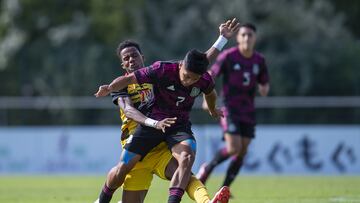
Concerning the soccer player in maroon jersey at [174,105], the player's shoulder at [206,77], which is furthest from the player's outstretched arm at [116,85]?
the player's shoulder at [206,77]

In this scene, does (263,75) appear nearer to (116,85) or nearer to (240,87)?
(240,87)

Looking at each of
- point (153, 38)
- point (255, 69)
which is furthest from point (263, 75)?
point (153, 38)

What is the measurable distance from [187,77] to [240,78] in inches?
222

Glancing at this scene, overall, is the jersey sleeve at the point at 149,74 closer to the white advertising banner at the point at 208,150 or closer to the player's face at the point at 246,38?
the player's face at the point at 246,38

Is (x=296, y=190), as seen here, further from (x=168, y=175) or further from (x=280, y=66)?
(x=280, y=66)

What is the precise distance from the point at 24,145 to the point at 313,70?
11.7 metres

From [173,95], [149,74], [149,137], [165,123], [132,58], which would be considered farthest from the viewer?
[132,58]

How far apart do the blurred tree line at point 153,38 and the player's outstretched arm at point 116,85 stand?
21320 millimetres

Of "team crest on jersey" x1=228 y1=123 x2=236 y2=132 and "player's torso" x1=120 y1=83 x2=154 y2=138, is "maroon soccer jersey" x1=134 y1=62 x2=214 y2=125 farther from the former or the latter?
"team crest on jersey" x1=228 y1=123 x2=236 y2=132

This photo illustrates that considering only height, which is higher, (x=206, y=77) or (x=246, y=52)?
(x=246, y=52)

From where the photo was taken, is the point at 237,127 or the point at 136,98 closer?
the point at 136,98

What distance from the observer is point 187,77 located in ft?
29.3

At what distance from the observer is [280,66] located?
32.9 metres

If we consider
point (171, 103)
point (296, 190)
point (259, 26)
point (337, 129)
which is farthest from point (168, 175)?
point (259, 26)
